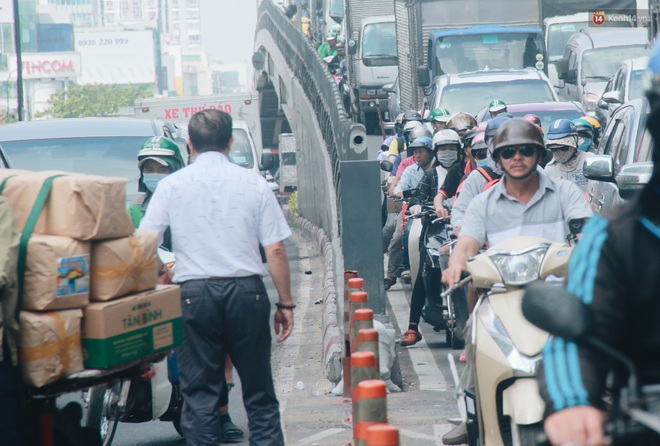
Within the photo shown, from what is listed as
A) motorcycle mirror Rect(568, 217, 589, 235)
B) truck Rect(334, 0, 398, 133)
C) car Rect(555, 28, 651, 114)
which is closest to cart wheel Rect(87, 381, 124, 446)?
motorcycle mirror Rect(568, 217, 589, 235)

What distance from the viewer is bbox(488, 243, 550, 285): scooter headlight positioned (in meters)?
4.79

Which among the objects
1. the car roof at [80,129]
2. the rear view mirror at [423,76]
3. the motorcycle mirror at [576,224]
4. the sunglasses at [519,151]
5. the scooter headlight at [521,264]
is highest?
the rear view mirror at [423,76]

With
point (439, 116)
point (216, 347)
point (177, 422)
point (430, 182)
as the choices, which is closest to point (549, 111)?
point (439, 116)

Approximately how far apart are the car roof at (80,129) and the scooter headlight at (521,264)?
558 centimetres

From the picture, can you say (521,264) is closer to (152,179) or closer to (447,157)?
(152,179)

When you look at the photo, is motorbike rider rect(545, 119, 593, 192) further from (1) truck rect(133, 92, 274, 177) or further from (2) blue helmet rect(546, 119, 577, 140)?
(1) truck rect(133, 92, 274, 177)

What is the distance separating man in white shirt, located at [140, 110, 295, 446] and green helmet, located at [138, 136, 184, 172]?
202cm

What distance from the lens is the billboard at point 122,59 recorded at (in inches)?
7534

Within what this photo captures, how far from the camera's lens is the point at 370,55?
34156 millimetres

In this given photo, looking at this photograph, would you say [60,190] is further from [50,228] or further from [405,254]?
[405,254]

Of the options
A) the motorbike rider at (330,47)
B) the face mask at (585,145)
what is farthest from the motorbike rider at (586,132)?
the motorbike rider at (330,47)

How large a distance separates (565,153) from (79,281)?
6.41 metres

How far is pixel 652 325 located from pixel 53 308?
2782 millimetres

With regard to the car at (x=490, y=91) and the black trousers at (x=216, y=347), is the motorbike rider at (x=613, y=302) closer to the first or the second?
the black trousers at (x=216, y=347)
